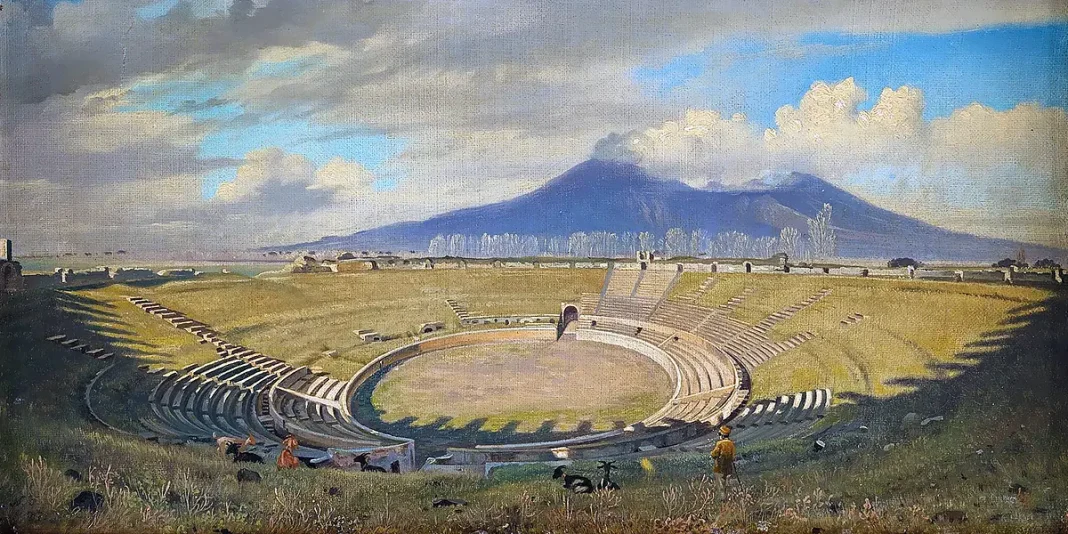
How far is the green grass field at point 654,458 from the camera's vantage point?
6402mm

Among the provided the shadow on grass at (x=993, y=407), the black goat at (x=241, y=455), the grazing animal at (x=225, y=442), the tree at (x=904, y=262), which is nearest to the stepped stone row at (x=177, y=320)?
the grazing animal at (x=225, y=442)

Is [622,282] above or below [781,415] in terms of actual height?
above

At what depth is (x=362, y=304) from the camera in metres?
7.56

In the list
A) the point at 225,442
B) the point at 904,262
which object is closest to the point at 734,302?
the point at 904,262

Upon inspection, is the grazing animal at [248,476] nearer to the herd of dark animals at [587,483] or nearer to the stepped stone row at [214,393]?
the stepped stone row at [214,393]

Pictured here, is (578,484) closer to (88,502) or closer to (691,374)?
(691,374)

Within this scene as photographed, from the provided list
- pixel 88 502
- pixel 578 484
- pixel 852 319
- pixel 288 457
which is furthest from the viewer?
pixel 852 319

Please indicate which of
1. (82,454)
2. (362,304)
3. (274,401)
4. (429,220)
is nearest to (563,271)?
(429,220)

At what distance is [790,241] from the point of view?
24.5 feet

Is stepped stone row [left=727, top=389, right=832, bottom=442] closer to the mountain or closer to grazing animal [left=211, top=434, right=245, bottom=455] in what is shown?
the mountain

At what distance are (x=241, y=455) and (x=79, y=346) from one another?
2.57 m

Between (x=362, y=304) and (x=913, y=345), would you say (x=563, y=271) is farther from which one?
(x=913, y=345)

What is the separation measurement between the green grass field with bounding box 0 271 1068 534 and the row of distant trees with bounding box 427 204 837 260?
368mm

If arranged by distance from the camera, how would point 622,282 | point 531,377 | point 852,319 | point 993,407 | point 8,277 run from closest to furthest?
point 993,407
point 8,277
point 852,319
point 531,377
point 622,282
